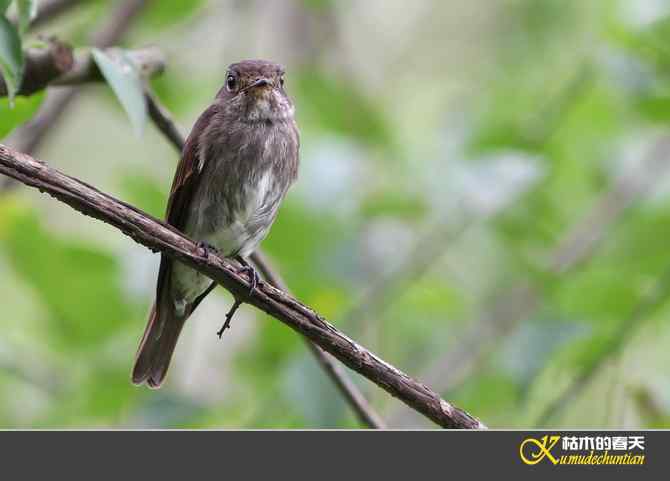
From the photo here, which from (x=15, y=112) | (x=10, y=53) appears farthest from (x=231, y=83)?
(x=10, y=53)

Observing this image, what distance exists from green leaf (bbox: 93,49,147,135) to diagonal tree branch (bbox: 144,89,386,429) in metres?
0.31

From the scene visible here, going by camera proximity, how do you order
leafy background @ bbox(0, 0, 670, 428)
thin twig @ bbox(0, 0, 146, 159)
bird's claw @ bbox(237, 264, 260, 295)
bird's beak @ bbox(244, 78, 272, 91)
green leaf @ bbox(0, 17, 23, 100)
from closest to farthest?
green leaf @ bbox(0, 17, 23, 100) → bird's claw @ bbox(237, 264, 260, 295) → leafy background @ bbox(0, 0, 670, 428) → bird's beak @ bbox(244, 78, 272, 91) → thin twig @ bbox(0, 0, 146, 159)

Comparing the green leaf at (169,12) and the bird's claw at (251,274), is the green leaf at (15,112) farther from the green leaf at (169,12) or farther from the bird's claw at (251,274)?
the green leaf at (169,12)

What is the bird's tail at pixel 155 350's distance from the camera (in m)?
4.23

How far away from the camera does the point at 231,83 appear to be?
4.27m

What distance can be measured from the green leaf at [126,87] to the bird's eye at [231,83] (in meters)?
0.95

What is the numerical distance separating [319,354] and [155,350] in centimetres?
83

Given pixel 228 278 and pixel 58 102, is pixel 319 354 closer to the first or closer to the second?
pixel 228 278

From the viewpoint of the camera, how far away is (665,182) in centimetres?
545

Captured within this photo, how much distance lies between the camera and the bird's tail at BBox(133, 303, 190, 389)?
4230 millimetres

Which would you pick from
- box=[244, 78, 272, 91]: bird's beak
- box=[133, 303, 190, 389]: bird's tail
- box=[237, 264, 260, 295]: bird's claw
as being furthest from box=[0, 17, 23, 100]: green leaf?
box=[133, 303, 190, 389]: bird's tail
